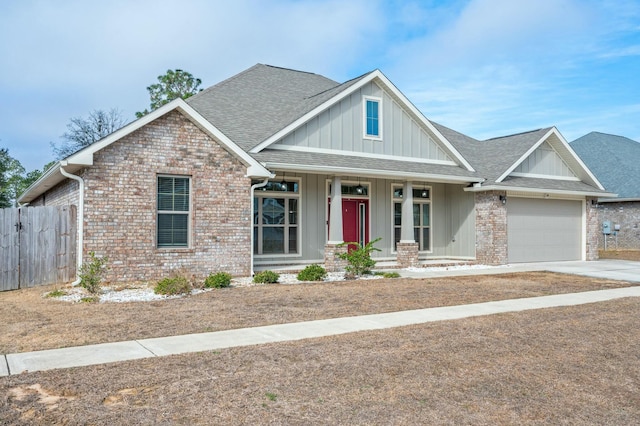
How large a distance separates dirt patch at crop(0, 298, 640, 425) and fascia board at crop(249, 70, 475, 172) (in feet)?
30.1

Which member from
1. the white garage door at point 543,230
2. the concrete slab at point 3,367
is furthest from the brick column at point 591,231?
the concrete slab at point 3,367

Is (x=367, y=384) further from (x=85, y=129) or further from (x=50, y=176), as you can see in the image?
(x=85, y=129)

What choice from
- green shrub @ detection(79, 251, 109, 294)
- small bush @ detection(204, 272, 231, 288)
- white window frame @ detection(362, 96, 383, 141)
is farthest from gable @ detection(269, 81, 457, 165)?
green shrub @ detection(79, 251, 109, 294)

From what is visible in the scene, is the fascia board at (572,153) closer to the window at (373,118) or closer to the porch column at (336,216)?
the window at (373,118)

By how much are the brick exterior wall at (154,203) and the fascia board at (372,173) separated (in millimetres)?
1480

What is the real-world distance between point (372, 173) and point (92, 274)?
865 cm

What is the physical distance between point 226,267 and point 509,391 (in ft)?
31.3

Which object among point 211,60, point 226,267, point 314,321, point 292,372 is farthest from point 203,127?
point 211,60

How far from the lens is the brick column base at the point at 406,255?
17.5 m

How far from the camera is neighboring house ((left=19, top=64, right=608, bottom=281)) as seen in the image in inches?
493

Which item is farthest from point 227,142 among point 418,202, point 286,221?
point 418,202

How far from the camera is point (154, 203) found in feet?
41.8

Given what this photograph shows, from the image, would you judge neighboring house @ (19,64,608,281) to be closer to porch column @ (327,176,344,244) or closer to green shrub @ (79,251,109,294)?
porch column @ (327,176,344,244)

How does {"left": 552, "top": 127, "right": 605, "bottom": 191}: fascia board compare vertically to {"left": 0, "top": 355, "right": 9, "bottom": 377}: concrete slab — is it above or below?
above
